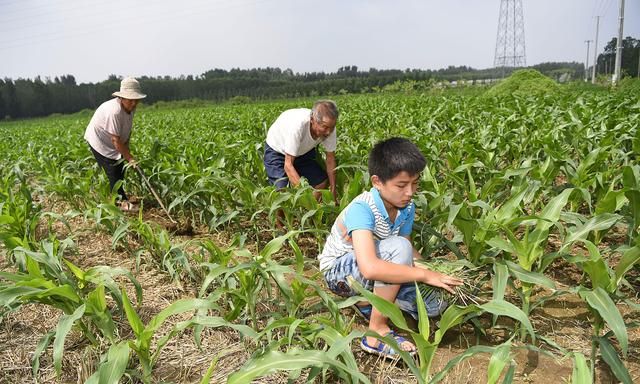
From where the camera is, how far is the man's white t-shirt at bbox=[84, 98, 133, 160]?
4.31 m

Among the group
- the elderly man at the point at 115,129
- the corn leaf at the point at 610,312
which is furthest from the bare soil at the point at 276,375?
the elderly man at the point at 115,129

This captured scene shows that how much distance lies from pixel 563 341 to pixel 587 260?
523 mm

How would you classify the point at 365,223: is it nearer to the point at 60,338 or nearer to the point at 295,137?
the point at 60,338

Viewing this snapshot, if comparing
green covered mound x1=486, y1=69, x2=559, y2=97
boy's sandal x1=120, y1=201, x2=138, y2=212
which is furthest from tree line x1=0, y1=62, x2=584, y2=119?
boy's sandal x1=120, y1=201, x2=138, y2=212

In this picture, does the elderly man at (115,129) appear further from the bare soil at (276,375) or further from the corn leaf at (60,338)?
the corn leaf at (60,338)

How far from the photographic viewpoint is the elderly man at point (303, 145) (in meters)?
3.19

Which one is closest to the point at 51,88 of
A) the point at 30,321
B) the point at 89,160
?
the point at 89,160

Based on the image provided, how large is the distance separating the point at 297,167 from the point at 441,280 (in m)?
2.41

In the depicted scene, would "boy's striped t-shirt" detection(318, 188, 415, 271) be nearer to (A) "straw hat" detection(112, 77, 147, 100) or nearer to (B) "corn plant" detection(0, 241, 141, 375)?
(B) "corn plant" detection(0, 241, 141, 375)

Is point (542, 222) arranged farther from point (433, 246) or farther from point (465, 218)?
point (433, 246)

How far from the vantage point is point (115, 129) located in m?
4.30

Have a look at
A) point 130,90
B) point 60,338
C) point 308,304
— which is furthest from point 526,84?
point 60,338

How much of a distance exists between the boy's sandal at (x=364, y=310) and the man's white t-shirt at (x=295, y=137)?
1.62m

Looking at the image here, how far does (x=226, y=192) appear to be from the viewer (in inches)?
138
